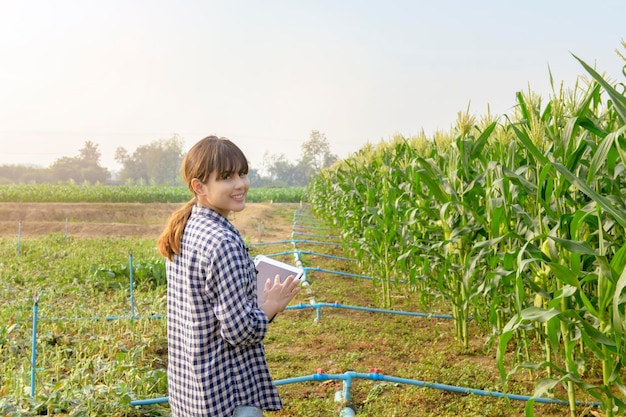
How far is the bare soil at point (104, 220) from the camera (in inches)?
818

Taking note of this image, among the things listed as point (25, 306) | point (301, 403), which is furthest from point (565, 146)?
point (25, 306)

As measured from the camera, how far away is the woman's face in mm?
2047

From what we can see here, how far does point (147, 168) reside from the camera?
3260 inches

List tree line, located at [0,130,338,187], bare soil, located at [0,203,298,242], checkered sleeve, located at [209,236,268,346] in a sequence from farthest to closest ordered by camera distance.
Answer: tree line, located at [0,130,338,187], bare soil, located at [0,203,298,242], checkered sleeve, located at [209,236,268,346]

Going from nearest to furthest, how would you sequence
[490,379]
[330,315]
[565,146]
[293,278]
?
[293,278] → [565,146] → [490,379] → [330,315]

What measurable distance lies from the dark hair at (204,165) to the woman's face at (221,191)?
0.06 feet

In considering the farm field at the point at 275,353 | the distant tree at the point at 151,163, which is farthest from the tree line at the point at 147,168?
the farm field at the point at 275,353

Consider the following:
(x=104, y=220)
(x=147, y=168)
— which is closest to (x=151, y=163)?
(x=147, y=168)

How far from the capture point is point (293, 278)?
7.22 ft

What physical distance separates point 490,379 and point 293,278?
255 centimetres

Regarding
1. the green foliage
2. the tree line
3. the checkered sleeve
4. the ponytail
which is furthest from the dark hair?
the tree line

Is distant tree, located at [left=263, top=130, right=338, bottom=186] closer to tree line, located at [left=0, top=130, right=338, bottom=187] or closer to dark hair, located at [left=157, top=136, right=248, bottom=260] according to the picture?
tree line, located at [left=0, top=130, right=338, bottom=187]

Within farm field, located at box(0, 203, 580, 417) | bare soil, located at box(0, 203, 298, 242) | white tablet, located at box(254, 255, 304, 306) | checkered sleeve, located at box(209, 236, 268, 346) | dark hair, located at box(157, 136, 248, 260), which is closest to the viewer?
checkered sleeve, located at box(209, 236, 268, 346)

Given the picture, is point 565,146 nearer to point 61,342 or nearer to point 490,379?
point 490,379
